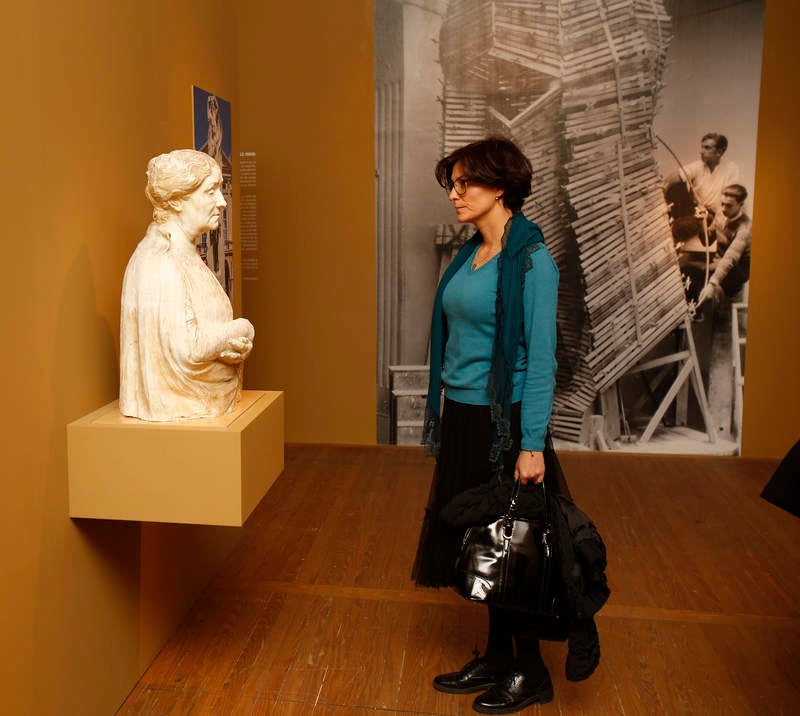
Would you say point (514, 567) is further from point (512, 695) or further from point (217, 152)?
point (217, 152)

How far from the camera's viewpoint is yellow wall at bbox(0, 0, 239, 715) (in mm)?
1917

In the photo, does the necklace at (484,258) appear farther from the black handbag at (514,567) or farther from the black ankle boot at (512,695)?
the black ankle boot at (512,695)

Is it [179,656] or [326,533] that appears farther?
[326,533]

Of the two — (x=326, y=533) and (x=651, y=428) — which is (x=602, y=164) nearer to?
(x=651, y=428)

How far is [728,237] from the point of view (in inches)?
196

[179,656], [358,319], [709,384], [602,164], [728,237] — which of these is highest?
[602,164]

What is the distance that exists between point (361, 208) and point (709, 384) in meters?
2.31

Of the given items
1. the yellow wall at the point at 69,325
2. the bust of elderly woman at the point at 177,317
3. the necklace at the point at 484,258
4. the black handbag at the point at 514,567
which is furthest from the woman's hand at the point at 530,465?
the yellow wall at the point at 69,325

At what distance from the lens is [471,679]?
2576 mm

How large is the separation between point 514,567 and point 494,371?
514mm

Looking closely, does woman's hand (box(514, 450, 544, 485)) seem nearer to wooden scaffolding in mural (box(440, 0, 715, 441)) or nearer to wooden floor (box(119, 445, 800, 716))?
wooden floor (box(119, 445, 800, 716))

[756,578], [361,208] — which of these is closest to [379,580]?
[756,578]

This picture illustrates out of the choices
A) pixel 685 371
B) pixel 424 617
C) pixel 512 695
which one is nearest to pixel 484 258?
pixel 512 695

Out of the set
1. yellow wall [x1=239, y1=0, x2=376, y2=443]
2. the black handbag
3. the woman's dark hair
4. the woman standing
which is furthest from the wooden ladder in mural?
the black handbag
